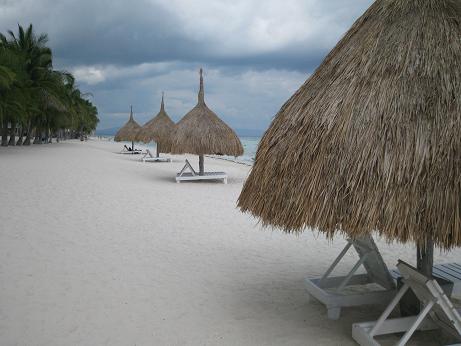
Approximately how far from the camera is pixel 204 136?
39.6 feet

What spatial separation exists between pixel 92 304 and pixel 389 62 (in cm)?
309

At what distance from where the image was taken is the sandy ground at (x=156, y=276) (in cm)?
337

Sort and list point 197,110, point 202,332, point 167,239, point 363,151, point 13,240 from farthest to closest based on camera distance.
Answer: point 197,110
point 167,239
point 13,240
point 202,332
point 363,151

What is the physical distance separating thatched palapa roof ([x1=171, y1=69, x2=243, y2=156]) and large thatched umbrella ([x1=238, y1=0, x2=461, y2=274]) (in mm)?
8772

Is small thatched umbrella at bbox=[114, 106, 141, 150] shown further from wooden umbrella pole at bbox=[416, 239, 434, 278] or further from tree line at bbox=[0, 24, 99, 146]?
wooden umbrella pole at bbox=[416, 239, 434, 278]

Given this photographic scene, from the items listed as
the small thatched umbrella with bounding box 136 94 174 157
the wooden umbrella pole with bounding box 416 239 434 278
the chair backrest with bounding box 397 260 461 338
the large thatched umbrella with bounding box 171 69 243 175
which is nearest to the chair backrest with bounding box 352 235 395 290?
the wooden umbrella pole with bounding box 416 239 434 278

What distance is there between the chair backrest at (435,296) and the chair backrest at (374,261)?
40 cm

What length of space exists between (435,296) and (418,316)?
0.17 m

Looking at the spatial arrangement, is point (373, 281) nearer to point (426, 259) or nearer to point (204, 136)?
point (426, 259)

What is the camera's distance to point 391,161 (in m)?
2.56

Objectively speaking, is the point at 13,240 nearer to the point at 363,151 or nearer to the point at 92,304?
the point at 92,304

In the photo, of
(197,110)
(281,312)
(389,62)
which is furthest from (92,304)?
(197,110)

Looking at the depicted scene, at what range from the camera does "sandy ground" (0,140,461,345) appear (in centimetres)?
337

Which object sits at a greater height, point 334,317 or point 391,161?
point 391,161
